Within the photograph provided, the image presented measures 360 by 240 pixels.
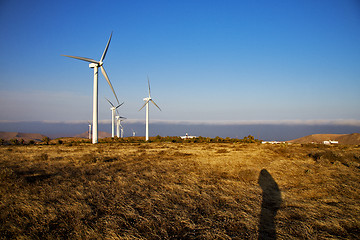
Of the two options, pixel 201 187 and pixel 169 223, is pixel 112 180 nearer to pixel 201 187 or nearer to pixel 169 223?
A: pixel 201 187

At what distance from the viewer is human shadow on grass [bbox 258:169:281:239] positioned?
6.09 metres

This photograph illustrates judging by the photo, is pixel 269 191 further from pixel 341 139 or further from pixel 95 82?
pixel 341 139

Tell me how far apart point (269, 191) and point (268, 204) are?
2032 millimetres

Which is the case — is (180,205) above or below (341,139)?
above

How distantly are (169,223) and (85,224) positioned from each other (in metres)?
2.75

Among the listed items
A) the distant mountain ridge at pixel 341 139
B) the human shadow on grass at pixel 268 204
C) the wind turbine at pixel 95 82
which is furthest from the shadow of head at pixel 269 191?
the distant mountain ridge at pixel 341 139

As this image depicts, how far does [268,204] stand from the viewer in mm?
8477

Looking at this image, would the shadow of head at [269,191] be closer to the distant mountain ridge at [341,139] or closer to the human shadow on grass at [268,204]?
the human shadow on grass at [268,204]

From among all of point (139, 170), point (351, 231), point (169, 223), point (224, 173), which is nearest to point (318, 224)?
point (351, 231)

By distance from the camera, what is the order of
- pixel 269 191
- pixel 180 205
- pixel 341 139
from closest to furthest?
pixel 180 205
pixel 269 191
pixel 341 139

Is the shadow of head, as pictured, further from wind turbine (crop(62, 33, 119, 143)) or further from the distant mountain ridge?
the distant mountain ridge

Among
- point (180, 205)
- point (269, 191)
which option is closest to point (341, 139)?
point (269, 191)

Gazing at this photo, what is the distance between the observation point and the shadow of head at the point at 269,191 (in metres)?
8.49

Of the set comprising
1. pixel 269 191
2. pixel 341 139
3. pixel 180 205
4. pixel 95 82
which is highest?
pixel 95 82
